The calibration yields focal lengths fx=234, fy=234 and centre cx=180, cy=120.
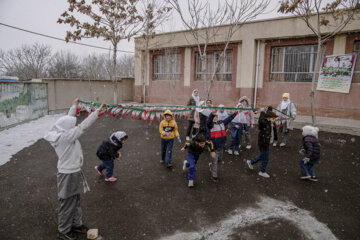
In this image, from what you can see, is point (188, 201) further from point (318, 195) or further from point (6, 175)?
point (6, 175)

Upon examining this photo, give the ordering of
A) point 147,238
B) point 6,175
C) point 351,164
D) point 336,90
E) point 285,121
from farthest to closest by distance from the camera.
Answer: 1. point 336,90
2. point 285,121
3. point 351,164
4. point 6,175
5. point 147,238

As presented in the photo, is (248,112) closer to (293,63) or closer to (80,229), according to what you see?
(80,229)

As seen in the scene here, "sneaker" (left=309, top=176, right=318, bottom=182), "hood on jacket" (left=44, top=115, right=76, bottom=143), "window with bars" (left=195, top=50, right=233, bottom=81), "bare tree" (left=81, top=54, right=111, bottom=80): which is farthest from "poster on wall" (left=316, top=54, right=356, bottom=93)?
"bare tree" (left=81, top=54, right=111, bottom=80)

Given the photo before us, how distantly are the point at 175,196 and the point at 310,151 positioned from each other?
3193 millimetres

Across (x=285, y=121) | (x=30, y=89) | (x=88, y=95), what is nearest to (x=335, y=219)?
(x=285, y=121)

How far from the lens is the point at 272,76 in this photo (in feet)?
46.4

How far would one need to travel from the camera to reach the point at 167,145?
627cm

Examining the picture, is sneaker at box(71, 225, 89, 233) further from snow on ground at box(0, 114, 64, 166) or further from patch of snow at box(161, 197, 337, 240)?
snow on ground at box(0, 114, 64, 166)

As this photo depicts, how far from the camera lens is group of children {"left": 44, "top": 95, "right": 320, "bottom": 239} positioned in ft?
10.9

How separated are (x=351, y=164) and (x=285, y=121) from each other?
7.14 feet

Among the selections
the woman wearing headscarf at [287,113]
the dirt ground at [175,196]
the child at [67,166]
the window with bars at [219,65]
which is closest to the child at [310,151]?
the dirt ground at [175,196]

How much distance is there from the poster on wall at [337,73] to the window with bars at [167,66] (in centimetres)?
949

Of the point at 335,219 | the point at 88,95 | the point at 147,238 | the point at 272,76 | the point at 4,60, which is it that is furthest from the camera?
the point at 4,60

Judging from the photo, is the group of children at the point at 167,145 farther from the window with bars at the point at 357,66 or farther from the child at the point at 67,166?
the window with bars at the point at 357,66
